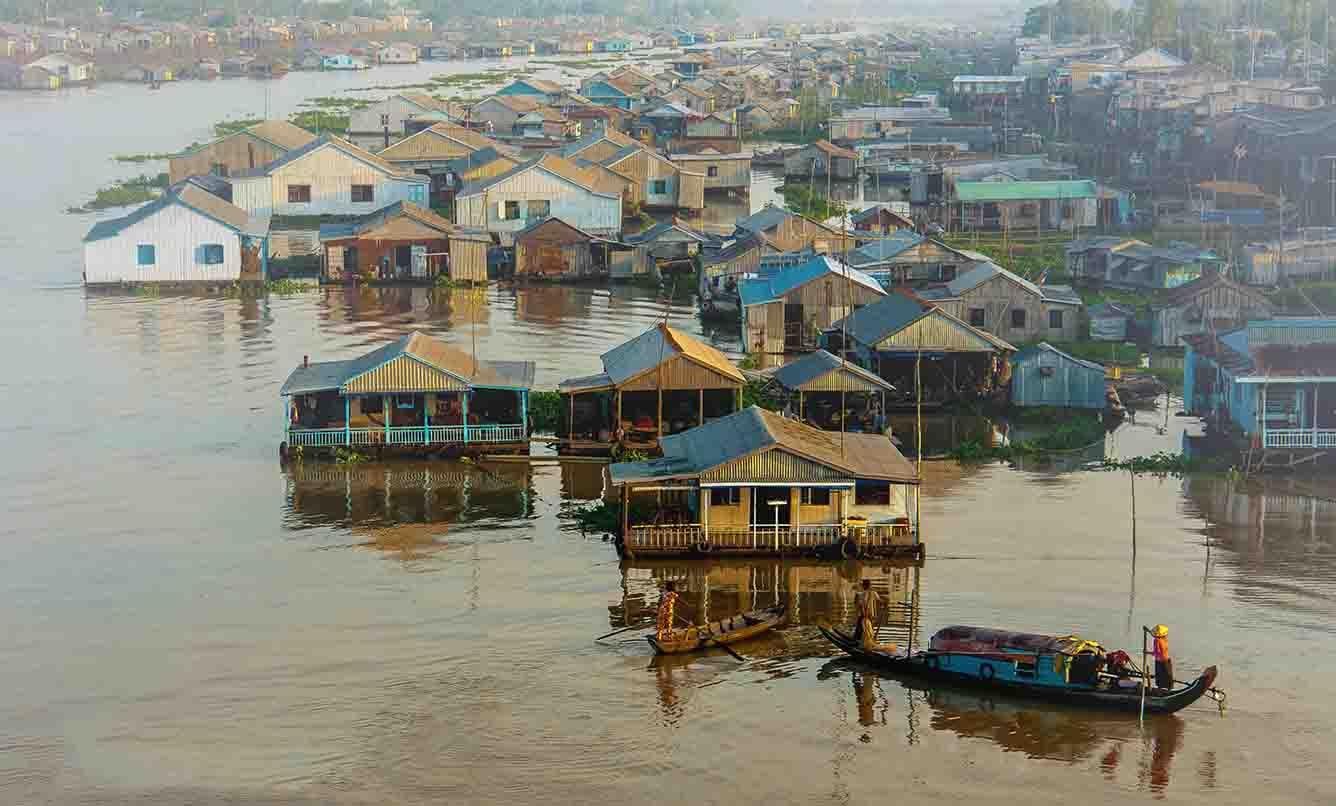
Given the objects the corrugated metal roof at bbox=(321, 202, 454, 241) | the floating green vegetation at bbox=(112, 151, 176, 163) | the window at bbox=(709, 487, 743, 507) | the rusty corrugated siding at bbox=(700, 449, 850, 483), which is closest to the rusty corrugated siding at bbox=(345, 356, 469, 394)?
the window at bbox=(709, 487, 743, 507)

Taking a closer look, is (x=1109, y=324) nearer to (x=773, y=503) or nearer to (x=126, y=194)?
(x=773, y=503)

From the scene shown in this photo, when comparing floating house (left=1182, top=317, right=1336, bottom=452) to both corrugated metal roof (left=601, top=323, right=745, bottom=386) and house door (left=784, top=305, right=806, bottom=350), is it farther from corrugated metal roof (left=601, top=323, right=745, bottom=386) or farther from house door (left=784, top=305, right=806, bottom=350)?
house door (left=784, top=305, right=806, bottom=350)

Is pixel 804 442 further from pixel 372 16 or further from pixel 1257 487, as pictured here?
pixel 372 16

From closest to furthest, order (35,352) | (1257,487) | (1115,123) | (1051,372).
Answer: (1257,487), (1051,372), (35,352), (1115,123)

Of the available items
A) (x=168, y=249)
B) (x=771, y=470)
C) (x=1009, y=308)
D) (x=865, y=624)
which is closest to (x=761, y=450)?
(x=771, y=470)

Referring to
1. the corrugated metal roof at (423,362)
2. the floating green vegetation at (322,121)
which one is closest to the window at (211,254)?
the corrugated metal roof at (423,362)

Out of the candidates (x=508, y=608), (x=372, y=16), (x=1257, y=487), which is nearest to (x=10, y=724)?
(x=508, y=608)
